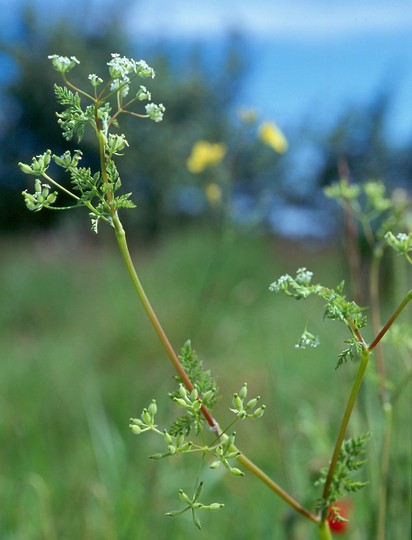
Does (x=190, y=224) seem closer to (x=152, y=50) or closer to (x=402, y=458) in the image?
(x=152, y=50)

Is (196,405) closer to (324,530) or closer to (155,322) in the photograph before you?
(155,322)

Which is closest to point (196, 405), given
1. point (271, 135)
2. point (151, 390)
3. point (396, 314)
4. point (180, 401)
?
point (180, 401)

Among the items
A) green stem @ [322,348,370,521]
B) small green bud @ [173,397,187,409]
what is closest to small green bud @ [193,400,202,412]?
small green bud @ [173,397,187,409]

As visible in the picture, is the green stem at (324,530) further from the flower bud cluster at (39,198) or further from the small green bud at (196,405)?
the flower bud cluster at (39,198)

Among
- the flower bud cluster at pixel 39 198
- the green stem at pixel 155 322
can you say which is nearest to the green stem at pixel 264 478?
the green stem at pixel 155 322

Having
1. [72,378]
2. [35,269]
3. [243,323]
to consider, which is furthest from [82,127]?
[35,269]

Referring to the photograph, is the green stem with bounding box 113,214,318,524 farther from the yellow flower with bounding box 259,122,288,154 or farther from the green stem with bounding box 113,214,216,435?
the yellow flower with bounding box 259,122,288,154
